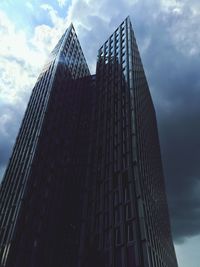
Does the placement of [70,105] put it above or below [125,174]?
above

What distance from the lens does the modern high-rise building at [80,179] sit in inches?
1409

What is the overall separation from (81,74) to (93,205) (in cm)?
5014

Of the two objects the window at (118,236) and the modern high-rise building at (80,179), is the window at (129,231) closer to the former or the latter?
the modern high-rise building at (80,179)

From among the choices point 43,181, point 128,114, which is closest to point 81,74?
point 128,114

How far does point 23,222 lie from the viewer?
128 ft

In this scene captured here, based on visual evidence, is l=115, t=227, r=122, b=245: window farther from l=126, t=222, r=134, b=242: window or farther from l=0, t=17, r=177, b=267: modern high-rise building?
l=126, t=222, r=134, b=242: window

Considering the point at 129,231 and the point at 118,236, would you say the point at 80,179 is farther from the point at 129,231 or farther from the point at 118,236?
the point at 129,231

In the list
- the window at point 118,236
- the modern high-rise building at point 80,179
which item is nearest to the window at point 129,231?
the modern high-rise building at point 80,179

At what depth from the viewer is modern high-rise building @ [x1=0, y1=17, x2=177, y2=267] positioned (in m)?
35.8

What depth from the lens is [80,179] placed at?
58.8 metres

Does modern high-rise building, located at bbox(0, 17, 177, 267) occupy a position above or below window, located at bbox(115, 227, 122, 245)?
above

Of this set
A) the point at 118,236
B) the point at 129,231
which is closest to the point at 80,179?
the point at 118,236

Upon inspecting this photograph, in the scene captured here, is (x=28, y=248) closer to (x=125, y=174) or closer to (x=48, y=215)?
(x=48, y=215)

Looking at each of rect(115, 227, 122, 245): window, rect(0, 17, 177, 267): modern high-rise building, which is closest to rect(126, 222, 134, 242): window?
rect(0, 17, 177, 267): modern high-rise building
